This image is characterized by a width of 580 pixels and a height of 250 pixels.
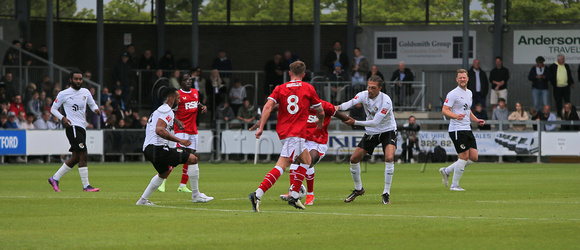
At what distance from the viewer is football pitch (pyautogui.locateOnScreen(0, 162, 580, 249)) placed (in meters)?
9.01

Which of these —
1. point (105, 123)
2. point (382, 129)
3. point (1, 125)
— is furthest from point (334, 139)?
point (382, 129)

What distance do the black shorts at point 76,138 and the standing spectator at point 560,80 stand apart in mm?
20562

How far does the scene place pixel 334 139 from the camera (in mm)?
31406

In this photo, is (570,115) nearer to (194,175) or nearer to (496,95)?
(496,95)

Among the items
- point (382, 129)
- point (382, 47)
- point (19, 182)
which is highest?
point (382, 47)

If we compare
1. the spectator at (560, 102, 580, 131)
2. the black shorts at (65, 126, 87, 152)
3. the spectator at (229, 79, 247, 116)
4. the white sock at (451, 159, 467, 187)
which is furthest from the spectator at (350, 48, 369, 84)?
the black shorts at (65, 126, 87, 152)

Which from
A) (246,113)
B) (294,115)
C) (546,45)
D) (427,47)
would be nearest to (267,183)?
(294,115)

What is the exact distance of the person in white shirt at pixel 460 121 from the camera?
675 inches

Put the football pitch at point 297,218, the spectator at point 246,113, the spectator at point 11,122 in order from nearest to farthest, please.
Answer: the football pitch at point 297,218 < the spectator at point 11,122 < the spectator at point 246,113

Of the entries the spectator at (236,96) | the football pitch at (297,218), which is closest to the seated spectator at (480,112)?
the spectator at (236,96)

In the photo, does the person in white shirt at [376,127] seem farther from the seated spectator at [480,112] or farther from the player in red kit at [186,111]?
the seated spectator at [480,112]

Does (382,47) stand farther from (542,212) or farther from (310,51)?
(542,212)

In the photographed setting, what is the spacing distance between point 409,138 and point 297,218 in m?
19.3

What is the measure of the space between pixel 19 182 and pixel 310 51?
22169 mm
